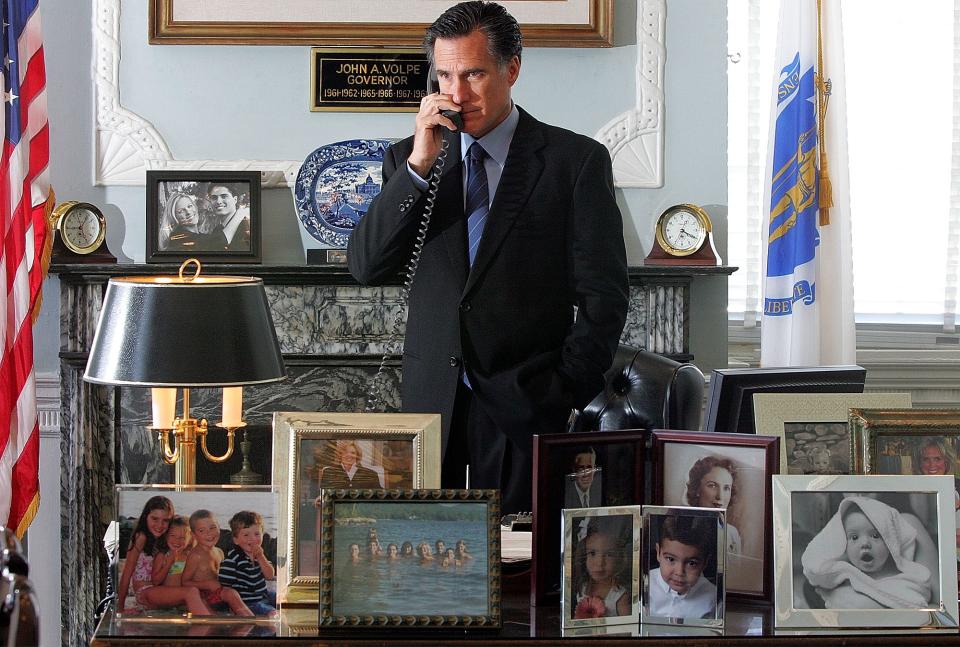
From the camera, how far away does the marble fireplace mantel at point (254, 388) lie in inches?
140

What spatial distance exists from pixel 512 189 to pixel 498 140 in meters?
0.12

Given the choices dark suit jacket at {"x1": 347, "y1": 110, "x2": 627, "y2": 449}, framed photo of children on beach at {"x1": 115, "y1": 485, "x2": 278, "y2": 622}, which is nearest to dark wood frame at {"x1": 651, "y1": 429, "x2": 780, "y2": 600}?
framed photo of children on beach at {"x1": 115, "y1": 485, "x2": 278, "y2": 622}

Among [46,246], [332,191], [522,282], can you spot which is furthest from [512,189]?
[46,246]

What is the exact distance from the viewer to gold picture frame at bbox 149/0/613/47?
11.9ft

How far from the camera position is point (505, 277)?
7.29ft

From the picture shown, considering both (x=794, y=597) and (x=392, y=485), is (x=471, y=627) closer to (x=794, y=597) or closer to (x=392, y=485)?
(x=392, y=485)

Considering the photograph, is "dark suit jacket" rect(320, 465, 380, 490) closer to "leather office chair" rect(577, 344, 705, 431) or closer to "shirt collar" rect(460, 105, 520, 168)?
"shirt collar" rect(460, 105, 520, 168)

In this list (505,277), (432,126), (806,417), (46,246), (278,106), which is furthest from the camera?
(278,106)

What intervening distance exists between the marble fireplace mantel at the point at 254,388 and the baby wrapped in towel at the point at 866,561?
7.11ft

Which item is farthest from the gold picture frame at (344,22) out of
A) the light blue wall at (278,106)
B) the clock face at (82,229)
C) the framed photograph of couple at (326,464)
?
the framed photograph of couple at (326,464)

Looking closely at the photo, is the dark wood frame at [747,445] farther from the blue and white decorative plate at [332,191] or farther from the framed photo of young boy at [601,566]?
the blue and white decorative plate at [332,191]

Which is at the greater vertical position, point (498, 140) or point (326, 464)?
point (498, 140)

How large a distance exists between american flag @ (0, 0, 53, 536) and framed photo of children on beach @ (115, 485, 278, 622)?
2.15 metres

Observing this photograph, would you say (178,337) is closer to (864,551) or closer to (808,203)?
(864,551)
